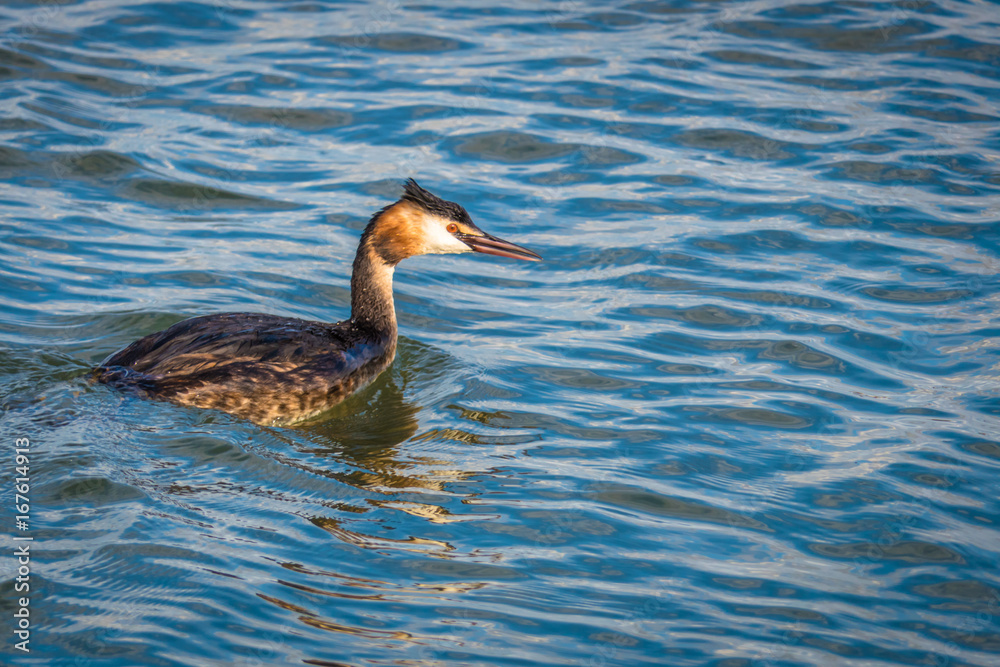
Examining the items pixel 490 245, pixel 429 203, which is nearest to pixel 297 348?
pixel 429 203

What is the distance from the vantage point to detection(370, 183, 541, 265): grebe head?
23.2ft

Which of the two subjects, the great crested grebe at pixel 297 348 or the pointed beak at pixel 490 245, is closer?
the great crested grebe at pixel 297 348

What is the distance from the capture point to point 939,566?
16.6 feet

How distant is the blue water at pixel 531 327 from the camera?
4668 mm

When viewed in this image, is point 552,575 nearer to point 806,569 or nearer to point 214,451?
point 806,569

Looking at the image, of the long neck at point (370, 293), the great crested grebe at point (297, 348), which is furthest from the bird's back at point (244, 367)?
the long neck at point (370, 293)

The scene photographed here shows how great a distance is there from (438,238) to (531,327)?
105cm

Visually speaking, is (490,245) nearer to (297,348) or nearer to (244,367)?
(297,348)

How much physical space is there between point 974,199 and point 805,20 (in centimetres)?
452

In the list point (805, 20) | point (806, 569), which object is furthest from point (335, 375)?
point (805, 20)

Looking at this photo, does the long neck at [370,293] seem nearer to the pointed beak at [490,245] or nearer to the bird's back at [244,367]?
the bird's back at [244,367]

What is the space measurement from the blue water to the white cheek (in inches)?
29.2

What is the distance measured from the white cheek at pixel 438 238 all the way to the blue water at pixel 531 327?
0.74 metres

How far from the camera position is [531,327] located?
25.1 ft
